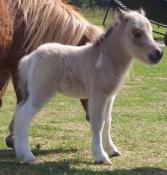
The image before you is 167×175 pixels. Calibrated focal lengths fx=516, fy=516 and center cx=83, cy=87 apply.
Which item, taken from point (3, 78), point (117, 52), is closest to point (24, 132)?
point (117, 52)

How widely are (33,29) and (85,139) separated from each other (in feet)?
4.07

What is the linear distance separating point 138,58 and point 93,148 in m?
0.82

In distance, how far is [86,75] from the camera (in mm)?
4160

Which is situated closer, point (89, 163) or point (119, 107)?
point (89, 163)

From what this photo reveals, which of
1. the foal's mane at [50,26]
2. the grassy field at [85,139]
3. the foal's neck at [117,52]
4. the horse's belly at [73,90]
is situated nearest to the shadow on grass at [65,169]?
the grassy field at [85,139]

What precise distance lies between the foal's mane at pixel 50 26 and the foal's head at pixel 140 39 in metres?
0.88

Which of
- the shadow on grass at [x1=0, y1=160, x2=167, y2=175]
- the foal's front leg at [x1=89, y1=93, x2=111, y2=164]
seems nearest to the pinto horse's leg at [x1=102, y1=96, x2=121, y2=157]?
the foal's front leg at [x1=89, y1=93, x2=111, y2=164]

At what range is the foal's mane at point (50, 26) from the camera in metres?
4.92

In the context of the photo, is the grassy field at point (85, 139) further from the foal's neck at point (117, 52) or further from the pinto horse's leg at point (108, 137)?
the foal's neck at point (117, 52)

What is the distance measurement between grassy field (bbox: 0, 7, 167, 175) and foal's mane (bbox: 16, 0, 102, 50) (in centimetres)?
62

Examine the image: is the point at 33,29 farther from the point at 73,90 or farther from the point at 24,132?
the point at 24,132

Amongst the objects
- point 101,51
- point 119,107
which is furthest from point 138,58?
point 119,107

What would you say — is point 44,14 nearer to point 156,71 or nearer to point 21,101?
point 21,101

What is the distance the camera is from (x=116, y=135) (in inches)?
215
